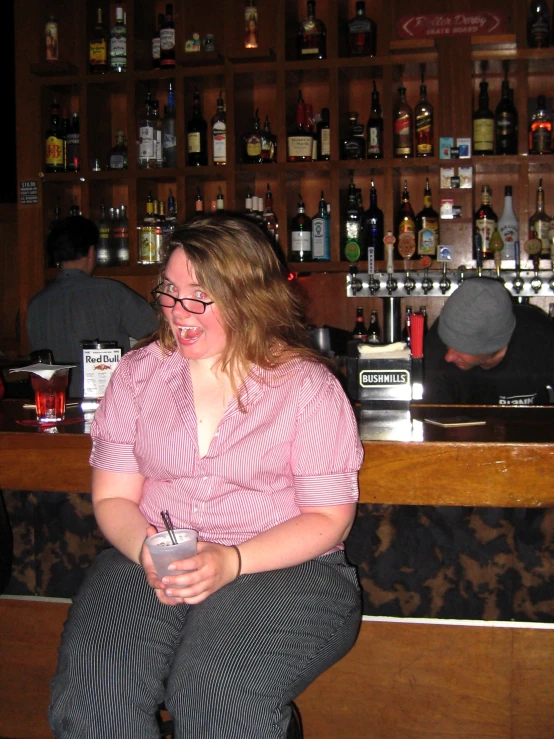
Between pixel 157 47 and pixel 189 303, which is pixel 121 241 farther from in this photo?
pixel 189 303

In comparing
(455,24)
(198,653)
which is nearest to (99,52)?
(455,24)

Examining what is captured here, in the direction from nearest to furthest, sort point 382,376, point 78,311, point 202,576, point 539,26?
point 202,576 < point 382,376 < point 78,311 < point 539,26

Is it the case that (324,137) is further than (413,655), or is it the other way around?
(324,137)

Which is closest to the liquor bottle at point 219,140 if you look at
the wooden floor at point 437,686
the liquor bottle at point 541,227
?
the liquor bottle at point 541,227

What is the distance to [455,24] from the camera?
129 inches

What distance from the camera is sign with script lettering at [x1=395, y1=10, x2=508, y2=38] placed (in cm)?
327

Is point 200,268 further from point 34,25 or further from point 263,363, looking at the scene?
point 34,25

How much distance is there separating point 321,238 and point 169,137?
0.85 metres

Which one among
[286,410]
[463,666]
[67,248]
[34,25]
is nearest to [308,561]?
[286,410]

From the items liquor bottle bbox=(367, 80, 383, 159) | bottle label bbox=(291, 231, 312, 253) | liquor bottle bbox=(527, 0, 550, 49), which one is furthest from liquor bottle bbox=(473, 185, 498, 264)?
bottle label bbox=(291, 231, 312, 253)

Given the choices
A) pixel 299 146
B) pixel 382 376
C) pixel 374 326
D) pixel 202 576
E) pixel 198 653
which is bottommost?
pixel 198 653

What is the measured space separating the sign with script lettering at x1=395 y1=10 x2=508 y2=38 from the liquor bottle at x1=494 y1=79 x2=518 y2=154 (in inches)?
12.3

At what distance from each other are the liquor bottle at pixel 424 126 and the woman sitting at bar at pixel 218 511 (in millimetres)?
2100

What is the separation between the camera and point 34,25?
3.66 m
